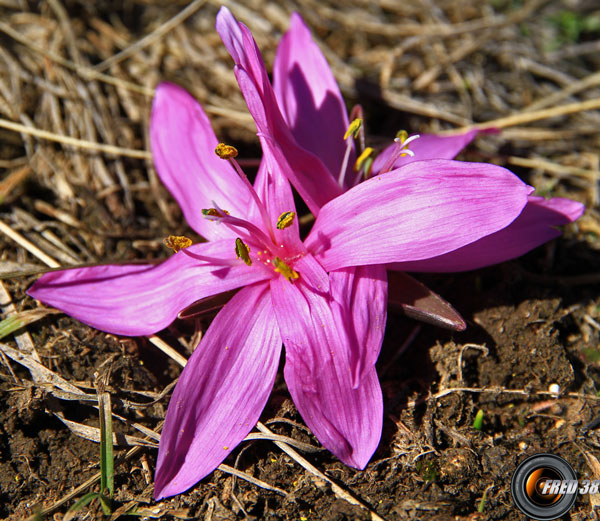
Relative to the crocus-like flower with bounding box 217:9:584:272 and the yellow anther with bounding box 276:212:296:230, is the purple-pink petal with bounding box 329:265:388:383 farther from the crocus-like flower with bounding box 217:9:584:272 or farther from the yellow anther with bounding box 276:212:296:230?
the yellow anther with bounding box 276:212:296:230

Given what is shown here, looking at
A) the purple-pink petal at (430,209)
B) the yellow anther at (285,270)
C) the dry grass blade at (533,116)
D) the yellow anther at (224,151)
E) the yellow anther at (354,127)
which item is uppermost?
the yellow anther at (224,151)

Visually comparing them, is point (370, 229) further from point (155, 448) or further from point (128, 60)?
point (128, 60)

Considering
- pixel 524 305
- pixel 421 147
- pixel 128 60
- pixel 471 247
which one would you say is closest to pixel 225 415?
pixel 471 247

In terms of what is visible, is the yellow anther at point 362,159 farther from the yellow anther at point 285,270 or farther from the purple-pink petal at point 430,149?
the yellow anther at point 285,270

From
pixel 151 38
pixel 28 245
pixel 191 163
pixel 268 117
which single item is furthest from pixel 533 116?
pixel 28 245

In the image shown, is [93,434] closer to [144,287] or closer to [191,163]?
[144,287]

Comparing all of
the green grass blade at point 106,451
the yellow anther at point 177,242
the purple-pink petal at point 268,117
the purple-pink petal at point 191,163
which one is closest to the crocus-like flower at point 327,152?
the purple-pink petal at point 268,117

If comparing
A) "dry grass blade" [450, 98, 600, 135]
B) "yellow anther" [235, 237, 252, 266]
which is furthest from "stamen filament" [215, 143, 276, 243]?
"dry grass blade" [450, 98, 600, 135]
